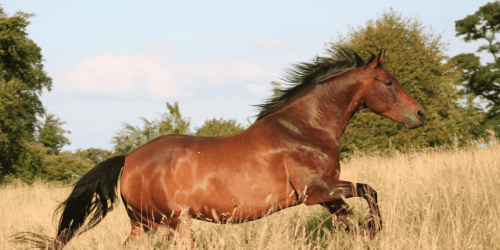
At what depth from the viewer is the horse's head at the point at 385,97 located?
4.48 metres

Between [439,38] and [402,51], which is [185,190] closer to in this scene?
[402,51]

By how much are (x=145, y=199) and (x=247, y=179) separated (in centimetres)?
114

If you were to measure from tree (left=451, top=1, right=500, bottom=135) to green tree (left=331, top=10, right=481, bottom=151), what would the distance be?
11.6 m

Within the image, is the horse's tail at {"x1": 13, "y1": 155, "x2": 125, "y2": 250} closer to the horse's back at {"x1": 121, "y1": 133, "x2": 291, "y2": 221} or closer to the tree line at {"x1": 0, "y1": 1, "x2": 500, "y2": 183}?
the horse's back at {"x1": 121, "y1": 133, "x2": 291, "y2": 221}

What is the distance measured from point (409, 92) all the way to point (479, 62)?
17037mm

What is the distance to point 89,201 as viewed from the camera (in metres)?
4.73

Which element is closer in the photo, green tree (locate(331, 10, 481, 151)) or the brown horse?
the brown horse

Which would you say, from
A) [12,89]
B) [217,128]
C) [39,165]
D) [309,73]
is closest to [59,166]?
[39,165]

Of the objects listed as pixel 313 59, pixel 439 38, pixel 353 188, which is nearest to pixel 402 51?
pixel 439 38

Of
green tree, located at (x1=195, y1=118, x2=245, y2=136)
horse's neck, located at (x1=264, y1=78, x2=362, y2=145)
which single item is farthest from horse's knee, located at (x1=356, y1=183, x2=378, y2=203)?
green tree, located at (x1=195, y1=118, x2=245, y2=136)

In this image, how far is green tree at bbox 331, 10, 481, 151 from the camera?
14.1m

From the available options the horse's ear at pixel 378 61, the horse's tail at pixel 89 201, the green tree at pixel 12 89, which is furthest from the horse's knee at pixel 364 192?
the green tree at pixel 12 89

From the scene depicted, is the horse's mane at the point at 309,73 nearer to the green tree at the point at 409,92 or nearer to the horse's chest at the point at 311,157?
the horse's chest at the point at 311,157

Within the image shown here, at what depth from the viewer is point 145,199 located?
13.9 feet
